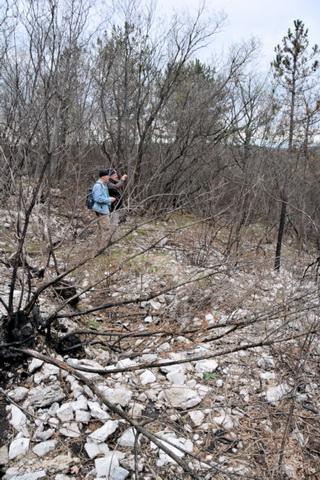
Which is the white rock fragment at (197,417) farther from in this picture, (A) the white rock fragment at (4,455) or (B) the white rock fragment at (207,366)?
(A) the white rock fragment at (4,455)

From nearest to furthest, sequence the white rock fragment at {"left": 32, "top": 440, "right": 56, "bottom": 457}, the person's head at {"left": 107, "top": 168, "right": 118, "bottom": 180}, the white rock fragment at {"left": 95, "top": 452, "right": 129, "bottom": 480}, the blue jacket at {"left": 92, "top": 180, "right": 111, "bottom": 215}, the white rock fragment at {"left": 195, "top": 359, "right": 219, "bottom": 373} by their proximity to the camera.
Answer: the white rock fragment at {"left": 95, "top": 452, "right": 129, "bottom": 480}, the white rock fragment at {"left": 32, "top": 440, "right": 56, "bottom": 457}, the white rock fragment at {"left": 195, "top": 359, "right": 219, "bottom": 373}, the blue jacket at {"left": 92, "top": 180, "right": 111, "bottom": 215}, the person's head at {"left": 107, "top": 168, "right": 118, "bottom": 180}

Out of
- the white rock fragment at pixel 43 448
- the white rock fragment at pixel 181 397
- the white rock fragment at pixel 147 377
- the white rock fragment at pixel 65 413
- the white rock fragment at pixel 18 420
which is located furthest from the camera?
the white rock fragment at pixel 147 377

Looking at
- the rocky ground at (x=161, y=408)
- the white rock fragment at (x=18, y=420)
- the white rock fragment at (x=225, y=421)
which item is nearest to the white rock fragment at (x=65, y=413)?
the rocky ground at (x=161, y=408)

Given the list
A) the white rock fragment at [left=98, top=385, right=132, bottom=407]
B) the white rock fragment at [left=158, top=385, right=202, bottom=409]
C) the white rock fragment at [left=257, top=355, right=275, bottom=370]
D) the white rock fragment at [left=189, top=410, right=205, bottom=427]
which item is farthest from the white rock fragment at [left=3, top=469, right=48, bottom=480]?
the white rock fragment at [left=257, top=355, right=275, bottom=370]

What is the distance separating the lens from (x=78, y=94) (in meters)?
6.20

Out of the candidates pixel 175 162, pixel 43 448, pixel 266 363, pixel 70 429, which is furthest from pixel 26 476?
pixel 175 162

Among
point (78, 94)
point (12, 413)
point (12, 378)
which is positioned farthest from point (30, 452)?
point (78, 94)

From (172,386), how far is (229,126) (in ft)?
30.6

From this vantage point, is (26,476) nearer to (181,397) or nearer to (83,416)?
(83,416)

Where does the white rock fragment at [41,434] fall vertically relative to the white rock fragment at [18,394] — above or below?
below

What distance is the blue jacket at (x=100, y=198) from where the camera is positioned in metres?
5.59

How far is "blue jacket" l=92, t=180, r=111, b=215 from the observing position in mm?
5590

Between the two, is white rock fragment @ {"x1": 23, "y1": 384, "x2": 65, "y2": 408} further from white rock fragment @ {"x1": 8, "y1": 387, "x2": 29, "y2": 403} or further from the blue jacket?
the blue jacket

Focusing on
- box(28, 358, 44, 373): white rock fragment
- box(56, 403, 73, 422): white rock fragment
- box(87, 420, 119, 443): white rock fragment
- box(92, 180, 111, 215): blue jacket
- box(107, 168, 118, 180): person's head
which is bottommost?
box(87, 420, 119, 443): white rock fragment
